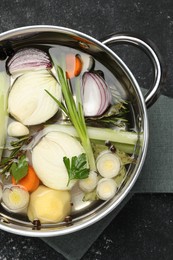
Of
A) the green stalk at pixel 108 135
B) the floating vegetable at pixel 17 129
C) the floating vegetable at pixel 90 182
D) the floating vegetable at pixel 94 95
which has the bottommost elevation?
the floating vegetable at pixel 90 182

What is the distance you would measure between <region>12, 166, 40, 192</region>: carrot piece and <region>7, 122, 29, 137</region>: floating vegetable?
7 centimetres

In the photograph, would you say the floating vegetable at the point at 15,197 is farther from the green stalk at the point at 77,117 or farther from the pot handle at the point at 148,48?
the pot handle at the point at 148,48

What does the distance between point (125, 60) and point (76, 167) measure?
32cm

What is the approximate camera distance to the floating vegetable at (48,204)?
4.31 feet

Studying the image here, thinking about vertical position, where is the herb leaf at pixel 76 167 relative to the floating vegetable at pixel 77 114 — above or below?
below

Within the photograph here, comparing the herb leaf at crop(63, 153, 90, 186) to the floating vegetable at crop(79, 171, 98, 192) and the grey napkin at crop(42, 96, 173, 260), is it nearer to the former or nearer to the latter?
the floating vegetable at crop(79, 171, 98, 192)

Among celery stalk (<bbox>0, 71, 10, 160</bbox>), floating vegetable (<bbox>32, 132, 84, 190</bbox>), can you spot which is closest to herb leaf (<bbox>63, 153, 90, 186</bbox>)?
floating vegetable (<bbox>32, 132, 84, 190</bbox>)

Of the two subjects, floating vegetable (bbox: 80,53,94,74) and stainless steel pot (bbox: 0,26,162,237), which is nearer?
stainless steel pot (bbox: 0,26,162,237)

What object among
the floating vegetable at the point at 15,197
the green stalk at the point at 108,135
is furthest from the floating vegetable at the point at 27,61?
the floating vegetable at the point at 15,197

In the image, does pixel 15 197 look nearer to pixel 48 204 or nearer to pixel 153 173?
pixel 48 204

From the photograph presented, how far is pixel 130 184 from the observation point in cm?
128

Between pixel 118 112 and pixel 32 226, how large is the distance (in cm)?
31

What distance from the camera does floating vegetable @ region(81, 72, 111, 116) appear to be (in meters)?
1.36

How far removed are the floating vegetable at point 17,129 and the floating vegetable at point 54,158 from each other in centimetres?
4
